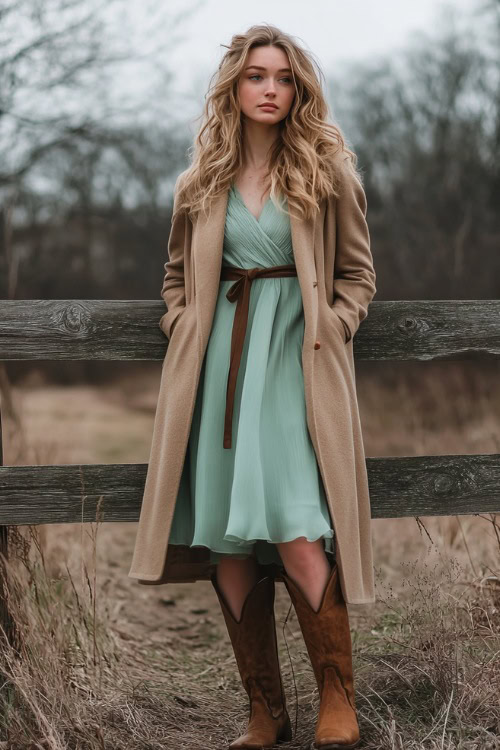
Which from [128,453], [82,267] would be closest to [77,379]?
[82,267]

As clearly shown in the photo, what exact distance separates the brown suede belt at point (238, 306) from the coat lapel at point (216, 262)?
6 cm

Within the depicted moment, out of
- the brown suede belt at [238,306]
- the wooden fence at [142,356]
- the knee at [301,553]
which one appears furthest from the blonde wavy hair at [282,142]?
the knee at [301,553]

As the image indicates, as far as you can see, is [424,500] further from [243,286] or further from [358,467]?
[243,286]

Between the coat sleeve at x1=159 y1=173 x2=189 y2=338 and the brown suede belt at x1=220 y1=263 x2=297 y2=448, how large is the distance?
0.24m

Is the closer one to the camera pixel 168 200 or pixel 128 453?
pixel 128 453

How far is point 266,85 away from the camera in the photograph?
3043mm

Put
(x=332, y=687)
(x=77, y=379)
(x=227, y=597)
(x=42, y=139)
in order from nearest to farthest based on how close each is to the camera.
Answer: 1. (x=332, y=687)
2. (x=227, y=597)
3. (x=42, y=139)
4. (x=77, y=379)

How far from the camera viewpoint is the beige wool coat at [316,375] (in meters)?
2.91

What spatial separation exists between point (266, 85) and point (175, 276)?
720 mm

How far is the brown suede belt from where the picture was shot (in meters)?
2.95

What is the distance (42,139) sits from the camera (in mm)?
9625

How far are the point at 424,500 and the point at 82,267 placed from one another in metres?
14.1

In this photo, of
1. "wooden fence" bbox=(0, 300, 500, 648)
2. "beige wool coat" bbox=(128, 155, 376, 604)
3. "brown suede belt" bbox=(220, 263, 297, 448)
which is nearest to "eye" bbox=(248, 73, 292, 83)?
"beige wool coat" bbox=(128, 155, 376, 604)

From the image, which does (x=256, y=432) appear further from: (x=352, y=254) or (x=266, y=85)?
(x=266, y=85)
